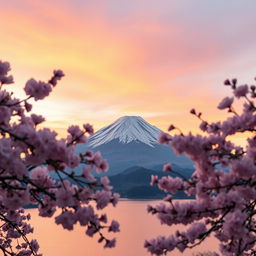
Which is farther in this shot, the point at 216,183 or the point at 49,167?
the point at 216,183

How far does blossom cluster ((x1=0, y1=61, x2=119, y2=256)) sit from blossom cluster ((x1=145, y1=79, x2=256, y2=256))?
979 millimetres

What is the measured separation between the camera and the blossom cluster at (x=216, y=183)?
5.04m

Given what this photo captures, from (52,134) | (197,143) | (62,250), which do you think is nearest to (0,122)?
(52,134)

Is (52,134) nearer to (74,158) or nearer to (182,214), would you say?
(74,158)

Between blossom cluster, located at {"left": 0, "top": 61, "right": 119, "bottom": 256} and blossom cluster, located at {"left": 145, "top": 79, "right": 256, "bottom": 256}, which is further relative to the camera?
blossom cluster, located at {"left": 145, "top": 79, "right": 256, "bottom": 256}

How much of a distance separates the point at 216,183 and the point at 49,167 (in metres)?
2.42

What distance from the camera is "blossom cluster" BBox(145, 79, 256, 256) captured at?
5.04 metres

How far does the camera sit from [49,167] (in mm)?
4938

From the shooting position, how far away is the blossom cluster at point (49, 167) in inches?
171

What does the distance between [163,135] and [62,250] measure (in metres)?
49.1

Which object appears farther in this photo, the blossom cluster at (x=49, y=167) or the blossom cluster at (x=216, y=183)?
the blossom cluster at (x=216, y=183)

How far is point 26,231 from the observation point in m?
11.4

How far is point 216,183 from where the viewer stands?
5.54 m

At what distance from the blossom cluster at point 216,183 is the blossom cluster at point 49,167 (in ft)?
3.21
